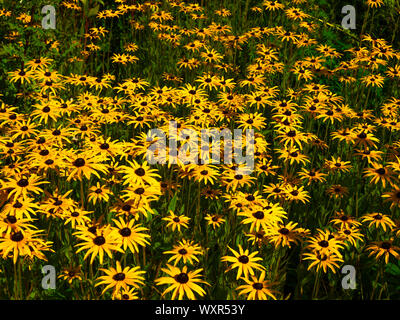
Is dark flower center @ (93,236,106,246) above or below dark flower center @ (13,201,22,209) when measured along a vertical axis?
below

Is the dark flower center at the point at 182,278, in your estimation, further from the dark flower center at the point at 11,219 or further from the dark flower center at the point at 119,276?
the dark flower center at the point at 11,219

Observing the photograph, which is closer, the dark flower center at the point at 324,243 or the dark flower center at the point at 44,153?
the dark flower center at the point at 324,243

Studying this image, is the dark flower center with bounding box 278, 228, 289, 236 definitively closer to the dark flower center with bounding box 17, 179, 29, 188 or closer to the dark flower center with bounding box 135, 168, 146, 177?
the dark flower center with bounding box 135, 168, 146, 177

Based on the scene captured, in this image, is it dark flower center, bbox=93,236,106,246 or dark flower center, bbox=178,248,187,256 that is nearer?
dark flower center, bbox=93,236,106,246

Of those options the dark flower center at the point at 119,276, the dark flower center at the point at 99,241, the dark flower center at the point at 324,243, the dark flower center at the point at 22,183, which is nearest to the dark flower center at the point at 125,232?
the dark flower center at the point at 99,241

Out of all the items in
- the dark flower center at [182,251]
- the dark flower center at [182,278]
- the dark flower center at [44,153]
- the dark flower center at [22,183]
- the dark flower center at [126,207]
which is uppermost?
the dark flower center at [44,153]

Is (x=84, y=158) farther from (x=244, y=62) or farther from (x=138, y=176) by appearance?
(x=244, y=62)

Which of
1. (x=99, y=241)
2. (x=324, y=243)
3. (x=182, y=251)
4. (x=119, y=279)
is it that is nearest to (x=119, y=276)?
(x=119, y=279)

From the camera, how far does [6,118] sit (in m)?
3.37

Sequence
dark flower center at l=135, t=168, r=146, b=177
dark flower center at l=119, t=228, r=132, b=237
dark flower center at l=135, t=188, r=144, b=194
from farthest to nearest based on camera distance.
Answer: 1. dark flower center at l=135, t=168, r=146, b=177
2. dark flower center at l=135, t=188, r=144, b=194
3. dark flower center at l=119, t=228, r=132, b=237

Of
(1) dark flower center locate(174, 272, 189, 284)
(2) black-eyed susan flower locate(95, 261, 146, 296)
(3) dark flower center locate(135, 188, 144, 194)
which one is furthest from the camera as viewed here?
(3) dark flower center locate(135, 188, 144, 194)

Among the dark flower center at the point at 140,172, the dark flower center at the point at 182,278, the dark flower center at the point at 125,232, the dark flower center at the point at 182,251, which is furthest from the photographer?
the dark flower center at the point at 140,172

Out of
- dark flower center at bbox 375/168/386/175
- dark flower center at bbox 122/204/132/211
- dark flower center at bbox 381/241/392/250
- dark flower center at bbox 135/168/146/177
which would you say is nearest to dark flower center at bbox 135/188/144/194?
dark flower center at bbox 122/204/132/211
